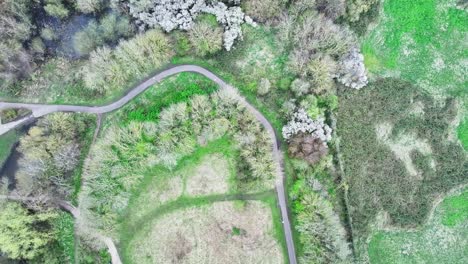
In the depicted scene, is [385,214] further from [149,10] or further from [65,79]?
[65,79]

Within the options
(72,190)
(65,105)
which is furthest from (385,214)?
(65,105)

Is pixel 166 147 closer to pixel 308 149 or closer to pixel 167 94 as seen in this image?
pixel 167 94

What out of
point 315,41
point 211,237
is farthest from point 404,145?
point 211,237

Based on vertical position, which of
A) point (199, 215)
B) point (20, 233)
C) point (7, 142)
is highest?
point (7, 142)

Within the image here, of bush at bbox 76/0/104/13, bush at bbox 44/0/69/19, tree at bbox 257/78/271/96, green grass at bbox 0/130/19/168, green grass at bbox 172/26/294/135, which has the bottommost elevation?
green grass at bbox 0/130/19/168

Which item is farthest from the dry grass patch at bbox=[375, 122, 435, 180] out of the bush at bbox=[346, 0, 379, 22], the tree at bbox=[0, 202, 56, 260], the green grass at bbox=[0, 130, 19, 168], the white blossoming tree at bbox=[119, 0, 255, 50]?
the green grass at bbox=[0, 130, 19, 168]

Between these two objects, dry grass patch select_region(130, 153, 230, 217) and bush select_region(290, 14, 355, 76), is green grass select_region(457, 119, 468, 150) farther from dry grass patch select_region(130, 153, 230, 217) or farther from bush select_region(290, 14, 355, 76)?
dry grass patch select_region(130, 153, 230, 217)

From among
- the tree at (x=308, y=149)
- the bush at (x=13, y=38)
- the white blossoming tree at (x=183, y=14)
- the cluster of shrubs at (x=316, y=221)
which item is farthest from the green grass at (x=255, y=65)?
the bush at (x=13, y=38)
